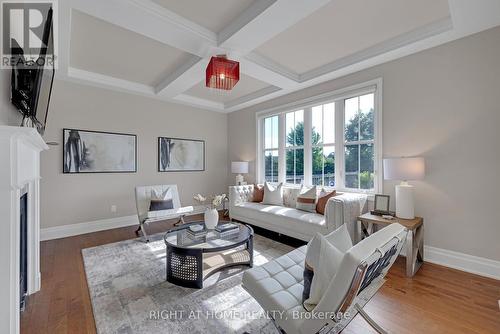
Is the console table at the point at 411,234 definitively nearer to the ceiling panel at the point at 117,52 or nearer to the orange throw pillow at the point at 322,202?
the orange throw pillow at the point at 322,202

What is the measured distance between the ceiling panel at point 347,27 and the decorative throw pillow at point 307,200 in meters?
2.06

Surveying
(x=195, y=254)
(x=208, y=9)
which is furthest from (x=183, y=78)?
(x=195, y=254)

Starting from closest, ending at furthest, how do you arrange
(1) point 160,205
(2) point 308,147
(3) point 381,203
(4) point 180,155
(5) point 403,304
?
1. (5) point 403,304
2. (3) point 381,203
3. (1) point 160,205
4. (2) point 308,147
5. (4) point 180,155

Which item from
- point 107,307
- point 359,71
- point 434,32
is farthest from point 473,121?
point 107,307

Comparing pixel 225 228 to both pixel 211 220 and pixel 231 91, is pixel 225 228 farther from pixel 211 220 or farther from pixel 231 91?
pixel 231 91

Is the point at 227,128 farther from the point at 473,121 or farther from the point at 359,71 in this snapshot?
the point at 473,121

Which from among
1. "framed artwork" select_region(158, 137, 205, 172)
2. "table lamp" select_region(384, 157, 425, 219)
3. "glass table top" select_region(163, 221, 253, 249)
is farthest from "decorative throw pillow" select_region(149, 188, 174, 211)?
"table lamp" select_region(384, 157, 425, 219)

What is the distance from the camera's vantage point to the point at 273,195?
418 centimetres

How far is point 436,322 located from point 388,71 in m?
2.94

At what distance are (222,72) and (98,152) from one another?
117 inches

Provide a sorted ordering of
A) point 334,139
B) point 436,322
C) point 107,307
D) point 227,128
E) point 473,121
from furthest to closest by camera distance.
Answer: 1. point 227,128
2. point 334,139
3. point 473,121
4. point 107,307
5. point 436,322

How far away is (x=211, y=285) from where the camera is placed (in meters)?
2.26

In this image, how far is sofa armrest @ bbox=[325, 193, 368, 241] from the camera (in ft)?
9.06

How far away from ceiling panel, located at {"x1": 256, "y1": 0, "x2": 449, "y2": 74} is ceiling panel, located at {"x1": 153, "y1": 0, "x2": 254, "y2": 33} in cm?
67
